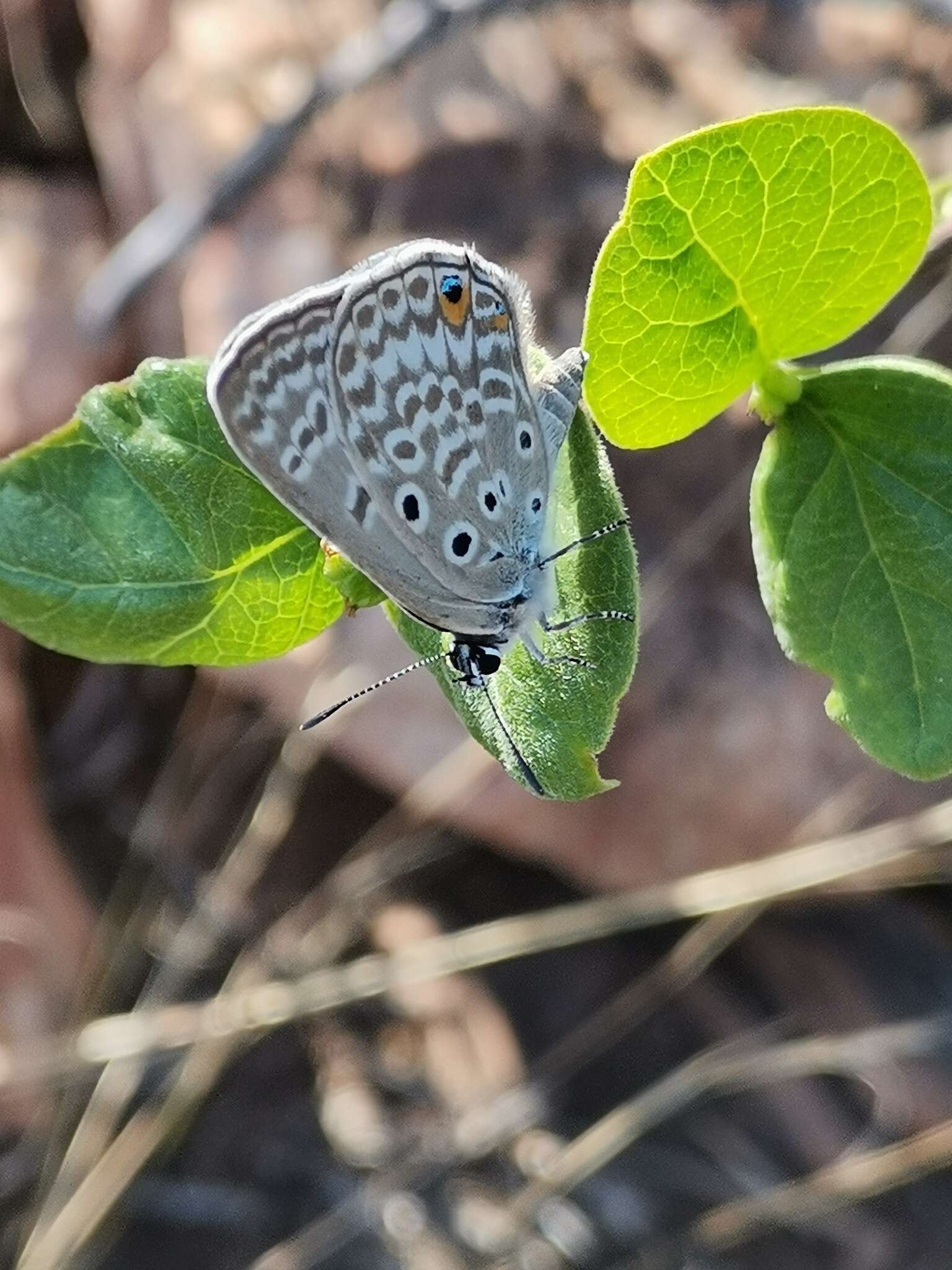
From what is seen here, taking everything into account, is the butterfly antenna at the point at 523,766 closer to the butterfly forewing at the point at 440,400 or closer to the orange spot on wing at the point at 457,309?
the butterfly forewing at the point at 440,400

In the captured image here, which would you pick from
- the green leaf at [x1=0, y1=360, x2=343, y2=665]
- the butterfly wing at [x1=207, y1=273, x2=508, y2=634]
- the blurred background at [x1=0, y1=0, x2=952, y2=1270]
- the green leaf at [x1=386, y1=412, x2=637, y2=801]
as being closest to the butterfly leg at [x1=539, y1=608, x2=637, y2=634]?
the green leaf at [x1=386, y1=412, x2=637, y2=801]

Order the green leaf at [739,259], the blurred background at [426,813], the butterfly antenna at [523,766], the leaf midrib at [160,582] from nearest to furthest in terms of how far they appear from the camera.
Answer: the green leaf at [739,259] < the butterfly antenna at [523,766] < the leaf midrib at [160,582] < the blurred background at [426,813]

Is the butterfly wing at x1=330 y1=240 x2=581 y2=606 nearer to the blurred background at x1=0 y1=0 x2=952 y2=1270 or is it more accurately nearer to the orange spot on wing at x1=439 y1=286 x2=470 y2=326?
the orange spot on wing at x1=439 y1=286 x2=470 y2=326

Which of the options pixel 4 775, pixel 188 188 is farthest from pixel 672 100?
pixel 4 775

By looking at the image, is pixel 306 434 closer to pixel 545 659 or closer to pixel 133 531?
pixel 133 531

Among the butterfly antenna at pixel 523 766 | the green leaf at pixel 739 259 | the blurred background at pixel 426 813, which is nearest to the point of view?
the green leaf at pixel 739 259

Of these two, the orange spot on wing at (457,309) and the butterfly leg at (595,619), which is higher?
the orange spot on wing at (457,309)

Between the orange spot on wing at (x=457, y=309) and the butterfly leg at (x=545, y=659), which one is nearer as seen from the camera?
the butterfly leg at (x=545, y=659)

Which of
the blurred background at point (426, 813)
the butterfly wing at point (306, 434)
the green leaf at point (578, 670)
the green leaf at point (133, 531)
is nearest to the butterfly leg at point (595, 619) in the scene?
the green leaf at point (578, 670)
